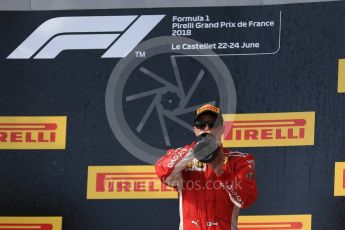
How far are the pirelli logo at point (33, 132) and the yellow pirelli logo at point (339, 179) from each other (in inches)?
60.9

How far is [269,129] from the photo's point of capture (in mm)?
4398

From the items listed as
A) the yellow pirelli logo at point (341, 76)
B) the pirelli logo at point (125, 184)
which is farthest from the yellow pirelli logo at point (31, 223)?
the yellow pirelli logo at point (341, 76)

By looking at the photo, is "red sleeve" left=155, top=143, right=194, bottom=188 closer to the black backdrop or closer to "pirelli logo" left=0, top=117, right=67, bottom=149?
the black backdrop

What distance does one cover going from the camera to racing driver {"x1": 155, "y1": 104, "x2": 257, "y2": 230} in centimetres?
326

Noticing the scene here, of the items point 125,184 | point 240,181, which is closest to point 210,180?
point 240,181

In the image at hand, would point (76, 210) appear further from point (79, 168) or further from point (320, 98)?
point (320, 98)

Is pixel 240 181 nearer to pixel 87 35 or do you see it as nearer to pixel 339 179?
pixel 339 179

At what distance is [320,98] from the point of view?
14.3 ft

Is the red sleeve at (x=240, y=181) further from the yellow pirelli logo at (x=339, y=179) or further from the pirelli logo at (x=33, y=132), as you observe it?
the pirelli logo at (x=33, y=132)

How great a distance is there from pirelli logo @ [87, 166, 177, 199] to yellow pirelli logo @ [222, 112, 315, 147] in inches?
17.6

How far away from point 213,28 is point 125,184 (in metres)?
1.02

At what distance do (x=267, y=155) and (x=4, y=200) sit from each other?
153 centimetres

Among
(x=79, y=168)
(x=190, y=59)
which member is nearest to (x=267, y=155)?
(x=190, y=59)

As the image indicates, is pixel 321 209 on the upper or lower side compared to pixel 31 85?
lower
